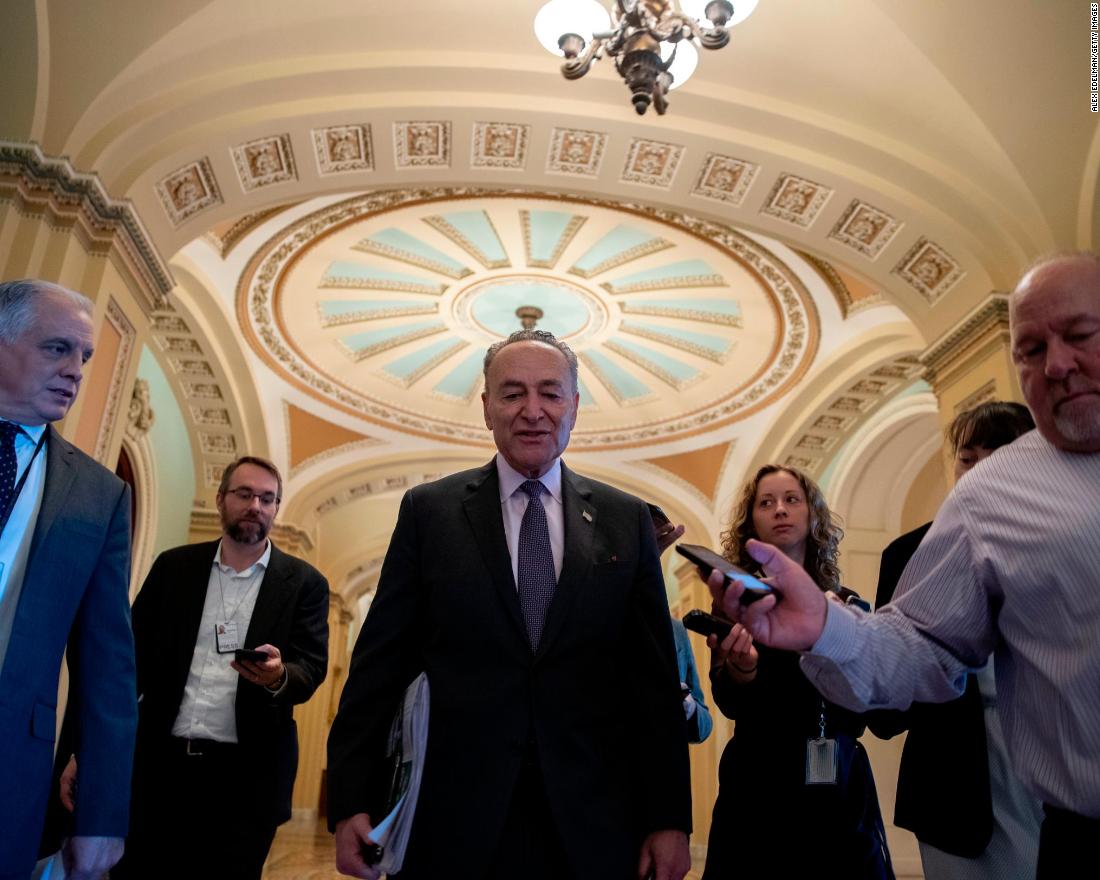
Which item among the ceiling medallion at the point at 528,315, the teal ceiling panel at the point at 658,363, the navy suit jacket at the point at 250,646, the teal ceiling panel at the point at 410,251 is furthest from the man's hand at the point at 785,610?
the teal ceiling panel at the point at 658,363

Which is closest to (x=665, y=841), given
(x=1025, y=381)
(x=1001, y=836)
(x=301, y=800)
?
(x=1001, y=836)

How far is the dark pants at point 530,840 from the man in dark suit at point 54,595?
805 millimetres

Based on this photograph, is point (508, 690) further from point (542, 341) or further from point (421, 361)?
point (421, 361)

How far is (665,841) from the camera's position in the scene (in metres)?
1.74

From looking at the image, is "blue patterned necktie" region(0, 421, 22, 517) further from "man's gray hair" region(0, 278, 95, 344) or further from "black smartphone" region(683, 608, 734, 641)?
"black smartphone" region(683, 608, 734, 641)

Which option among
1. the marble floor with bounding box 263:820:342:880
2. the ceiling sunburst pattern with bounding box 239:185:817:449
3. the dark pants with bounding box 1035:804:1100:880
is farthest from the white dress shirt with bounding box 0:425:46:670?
the ceiling sunburst pattern with bounding box 239:185:817:449

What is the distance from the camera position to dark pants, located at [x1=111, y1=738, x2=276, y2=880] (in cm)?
261

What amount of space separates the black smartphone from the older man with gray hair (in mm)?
443

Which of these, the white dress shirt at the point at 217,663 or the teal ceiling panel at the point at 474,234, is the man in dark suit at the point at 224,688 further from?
the teal ceiling panel at the point at 474,234

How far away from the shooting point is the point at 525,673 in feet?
5.89

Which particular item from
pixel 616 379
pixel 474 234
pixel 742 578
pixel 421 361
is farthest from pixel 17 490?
pixel 616 379

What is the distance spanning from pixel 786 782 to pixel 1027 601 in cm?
113

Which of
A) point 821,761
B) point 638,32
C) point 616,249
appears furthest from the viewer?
point 616,249

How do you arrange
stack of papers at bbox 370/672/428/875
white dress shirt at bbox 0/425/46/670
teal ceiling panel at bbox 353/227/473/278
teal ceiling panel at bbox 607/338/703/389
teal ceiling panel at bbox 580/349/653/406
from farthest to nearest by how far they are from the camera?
teal ceiling panel at bbox 580/349/653/406, teal ceiling panel at bbox 607/338/703/389, teal ceiling panel at bbox 353/227/473/278, white dress shirt at bbox 0/425/46/670, stack of papers at bbox 370/672/428/875
